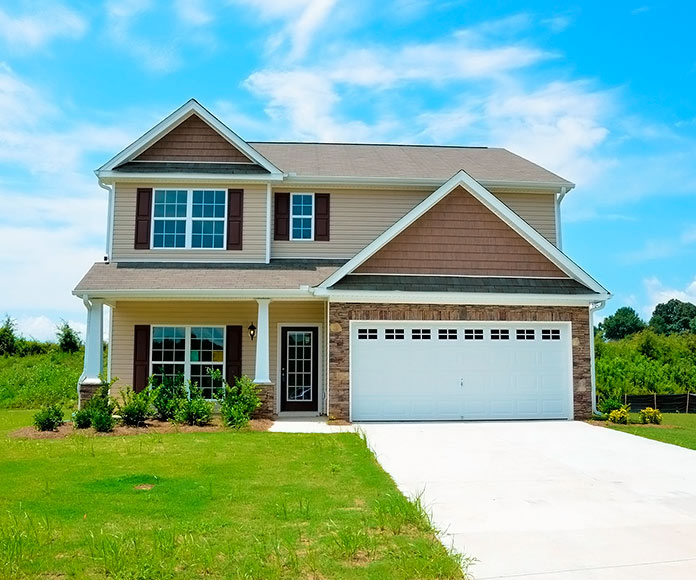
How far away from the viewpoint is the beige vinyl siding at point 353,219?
55.6 feet

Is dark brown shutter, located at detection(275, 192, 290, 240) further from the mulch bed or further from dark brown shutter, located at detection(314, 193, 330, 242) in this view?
the mulch bed

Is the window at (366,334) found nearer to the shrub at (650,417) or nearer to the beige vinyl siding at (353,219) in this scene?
the beige vinyl siding at (353,219)

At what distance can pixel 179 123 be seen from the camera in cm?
1684

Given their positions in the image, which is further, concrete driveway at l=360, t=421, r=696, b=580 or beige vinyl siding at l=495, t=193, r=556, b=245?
beige vinyl siding at l=495, t=193, r=556, b=245

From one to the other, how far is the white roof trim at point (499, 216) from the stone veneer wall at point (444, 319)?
879 mm

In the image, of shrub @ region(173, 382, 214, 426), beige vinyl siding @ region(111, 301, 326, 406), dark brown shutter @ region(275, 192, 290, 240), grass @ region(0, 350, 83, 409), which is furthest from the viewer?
grass @ region(0, 350, 83, 409)

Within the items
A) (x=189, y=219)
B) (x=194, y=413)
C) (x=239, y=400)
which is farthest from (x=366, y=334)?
(x=189, y=219)

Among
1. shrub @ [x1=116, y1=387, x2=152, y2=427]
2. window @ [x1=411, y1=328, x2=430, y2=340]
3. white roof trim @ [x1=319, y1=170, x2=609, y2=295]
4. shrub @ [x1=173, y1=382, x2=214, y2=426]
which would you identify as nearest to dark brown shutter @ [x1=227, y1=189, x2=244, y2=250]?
white roof trim @ [x1=319, y1=170, x2=609, y2=295]

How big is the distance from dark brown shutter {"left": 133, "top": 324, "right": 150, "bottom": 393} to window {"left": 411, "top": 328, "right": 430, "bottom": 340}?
22.5 feet

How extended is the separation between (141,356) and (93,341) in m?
1.73

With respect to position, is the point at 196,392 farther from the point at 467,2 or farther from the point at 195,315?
the point at 467,2

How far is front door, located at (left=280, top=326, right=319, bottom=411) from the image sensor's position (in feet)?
52.8

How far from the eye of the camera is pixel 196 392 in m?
15.0

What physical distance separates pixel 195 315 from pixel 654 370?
15792mm
